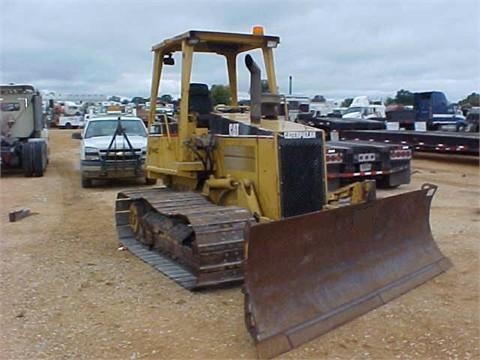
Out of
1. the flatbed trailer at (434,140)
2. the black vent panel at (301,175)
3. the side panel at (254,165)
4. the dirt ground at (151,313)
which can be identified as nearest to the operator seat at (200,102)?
the side panel at (254,165)

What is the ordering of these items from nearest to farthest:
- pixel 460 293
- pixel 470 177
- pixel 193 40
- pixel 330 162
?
1. pixel 460 293
2. pixel 193 40
3. pixel 330 162
4. pixel 470 177

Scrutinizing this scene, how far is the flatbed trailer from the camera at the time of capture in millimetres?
17719

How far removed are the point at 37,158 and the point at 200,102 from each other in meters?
10.1

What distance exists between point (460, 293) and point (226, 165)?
278cm

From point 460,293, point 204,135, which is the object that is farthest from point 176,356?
point 204,135

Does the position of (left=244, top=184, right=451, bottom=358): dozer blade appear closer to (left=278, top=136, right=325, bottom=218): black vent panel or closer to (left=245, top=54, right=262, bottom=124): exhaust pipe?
(left=278, top=136, right=325, bottom=218): black vent panel

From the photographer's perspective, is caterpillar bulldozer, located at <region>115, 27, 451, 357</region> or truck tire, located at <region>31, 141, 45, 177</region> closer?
caterpillar bulldozer, located at <region>115, 27, 451, 357</region>

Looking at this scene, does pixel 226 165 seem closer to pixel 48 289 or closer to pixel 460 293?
pixel 48 289

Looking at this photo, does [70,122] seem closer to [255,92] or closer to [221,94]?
[221,94]

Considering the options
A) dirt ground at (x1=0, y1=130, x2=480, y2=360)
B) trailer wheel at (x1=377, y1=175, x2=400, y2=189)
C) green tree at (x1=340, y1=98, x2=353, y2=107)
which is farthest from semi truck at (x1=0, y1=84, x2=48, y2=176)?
green tree at (x1=340, y1=98, x2=353, y2=107)

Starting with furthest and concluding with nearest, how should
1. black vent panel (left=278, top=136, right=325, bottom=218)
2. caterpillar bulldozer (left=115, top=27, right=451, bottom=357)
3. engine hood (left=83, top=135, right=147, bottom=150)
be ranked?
engine hood (left=83, top=135, right=147, bottom=150) < black vent panel (left=278, top=136, right=325, bottom=218) < caterpillar bulldozer (left=115, top=27, right=451, bottom=357)

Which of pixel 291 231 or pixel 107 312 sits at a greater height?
pixel 291 231

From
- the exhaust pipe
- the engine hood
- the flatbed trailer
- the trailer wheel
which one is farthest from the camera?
the flatbed trailer

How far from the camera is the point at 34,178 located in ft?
52.4
